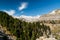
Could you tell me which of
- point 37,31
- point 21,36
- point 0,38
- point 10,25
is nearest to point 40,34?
point 37,31

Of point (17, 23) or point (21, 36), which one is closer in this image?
point (21, 36)

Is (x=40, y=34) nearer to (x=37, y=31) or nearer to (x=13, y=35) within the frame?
(x=37, y=31)

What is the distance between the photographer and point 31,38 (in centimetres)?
7369

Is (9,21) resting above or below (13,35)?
above

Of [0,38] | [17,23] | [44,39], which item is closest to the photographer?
[0,38]

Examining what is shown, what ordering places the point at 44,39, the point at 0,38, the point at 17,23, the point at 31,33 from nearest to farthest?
the point at 0,38 < the point at 44,39 < the point at 31,33 < the point at 17,23

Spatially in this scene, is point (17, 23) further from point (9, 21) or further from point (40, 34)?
point (40, 34)

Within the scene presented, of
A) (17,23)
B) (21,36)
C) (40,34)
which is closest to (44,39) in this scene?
(40,34)

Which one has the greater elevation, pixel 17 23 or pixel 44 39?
pixel 17 23

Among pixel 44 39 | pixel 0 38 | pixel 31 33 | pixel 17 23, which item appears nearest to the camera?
pixel 0 38

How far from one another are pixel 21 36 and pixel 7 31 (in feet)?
30.1

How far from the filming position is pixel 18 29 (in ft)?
259

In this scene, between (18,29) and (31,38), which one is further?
(18,29)

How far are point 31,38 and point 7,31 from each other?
13.4 metres
